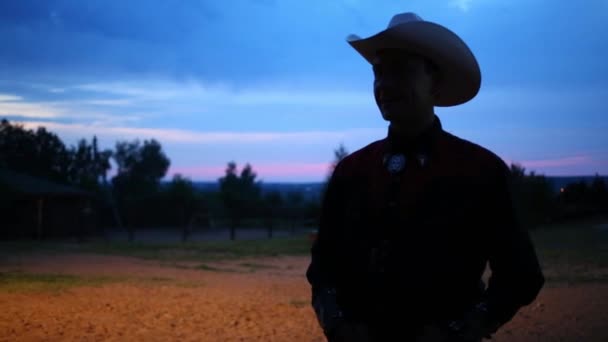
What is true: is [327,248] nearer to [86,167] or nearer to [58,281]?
[58,281]

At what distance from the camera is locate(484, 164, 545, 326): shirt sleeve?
179 cm

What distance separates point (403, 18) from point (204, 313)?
20.4ft

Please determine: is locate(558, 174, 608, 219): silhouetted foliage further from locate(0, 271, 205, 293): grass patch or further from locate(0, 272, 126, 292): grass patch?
locate(0, 272, 126, 292): grass patch

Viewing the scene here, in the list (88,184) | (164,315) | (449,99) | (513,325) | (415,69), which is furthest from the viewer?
(88,184)

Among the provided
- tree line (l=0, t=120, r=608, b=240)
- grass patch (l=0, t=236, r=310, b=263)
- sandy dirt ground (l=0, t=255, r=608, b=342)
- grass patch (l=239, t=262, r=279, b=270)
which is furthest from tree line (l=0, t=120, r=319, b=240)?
sandy dirt ground (l=0, t=255, r=608, b=342)

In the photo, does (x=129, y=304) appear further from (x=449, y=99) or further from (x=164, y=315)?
(x=449, y=99)

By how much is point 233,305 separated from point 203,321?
114cm

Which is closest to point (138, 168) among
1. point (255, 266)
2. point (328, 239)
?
point (255, 266)

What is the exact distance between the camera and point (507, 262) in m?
1.81

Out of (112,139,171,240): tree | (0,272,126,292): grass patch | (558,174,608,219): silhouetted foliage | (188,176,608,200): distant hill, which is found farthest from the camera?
(112,139,171,240): tree

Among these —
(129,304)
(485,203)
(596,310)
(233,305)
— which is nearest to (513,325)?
(596,310)

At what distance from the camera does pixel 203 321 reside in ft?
23.1

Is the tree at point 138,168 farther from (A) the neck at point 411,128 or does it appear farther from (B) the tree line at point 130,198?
(A) the neck at point 411,128

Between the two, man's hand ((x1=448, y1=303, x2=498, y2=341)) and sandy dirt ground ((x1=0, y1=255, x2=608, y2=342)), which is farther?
sandy dirt ground ((x1=0, y1=255, x2=608, y2=342))
